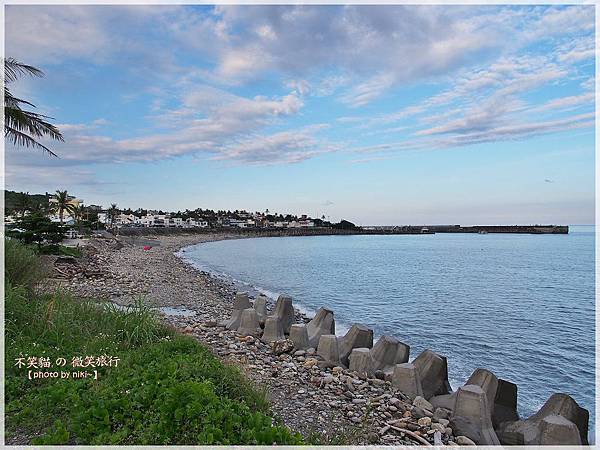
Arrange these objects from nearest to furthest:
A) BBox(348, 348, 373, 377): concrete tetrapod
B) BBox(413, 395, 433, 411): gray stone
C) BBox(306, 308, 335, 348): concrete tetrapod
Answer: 1. BBox(413, 395, 433, 411): gray stone
2. BBox(348, 348, 373, 377): concrete tetrapod
3. BBox(306, 308, 335, 348): concrete tetrapod

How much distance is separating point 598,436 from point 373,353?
4.34 metres

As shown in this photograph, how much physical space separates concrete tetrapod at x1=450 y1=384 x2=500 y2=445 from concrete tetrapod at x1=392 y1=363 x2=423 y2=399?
0.82m

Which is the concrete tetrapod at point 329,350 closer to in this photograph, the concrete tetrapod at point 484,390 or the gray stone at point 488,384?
the concrete tetrapod at point 484,390

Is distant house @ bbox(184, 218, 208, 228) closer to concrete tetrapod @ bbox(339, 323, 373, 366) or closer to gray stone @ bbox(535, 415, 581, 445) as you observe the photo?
concrete tetrapod @ bbox(339, 323, 373, 366)

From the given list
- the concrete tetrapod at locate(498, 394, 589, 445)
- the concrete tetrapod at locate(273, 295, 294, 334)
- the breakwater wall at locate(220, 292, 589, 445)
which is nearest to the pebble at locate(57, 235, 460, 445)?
the breakwater wall at locate(220, 292, 589, 445)

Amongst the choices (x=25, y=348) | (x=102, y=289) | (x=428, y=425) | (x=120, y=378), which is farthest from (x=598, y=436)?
(x=102, y=289)

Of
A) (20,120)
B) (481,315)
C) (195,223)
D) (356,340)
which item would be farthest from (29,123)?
(195,223)

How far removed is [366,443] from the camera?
539 centimetres

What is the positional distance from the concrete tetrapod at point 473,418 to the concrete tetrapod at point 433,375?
3.72ft

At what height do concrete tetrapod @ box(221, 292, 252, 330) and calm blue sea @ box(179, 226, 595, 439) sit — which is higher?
concrete tetrapod @ box(221, 292, 252, 330)

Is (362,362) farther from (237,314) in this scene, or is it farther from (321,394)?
(237,314)

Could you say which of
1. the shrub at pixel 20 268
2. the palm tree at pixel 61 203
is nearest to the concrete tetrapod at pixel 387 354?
the shrub at pixel 20 268

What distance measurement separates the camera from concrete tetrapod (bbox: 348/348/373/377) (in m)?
8.43

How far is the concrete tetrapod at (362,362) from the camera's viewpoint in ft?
27.7
